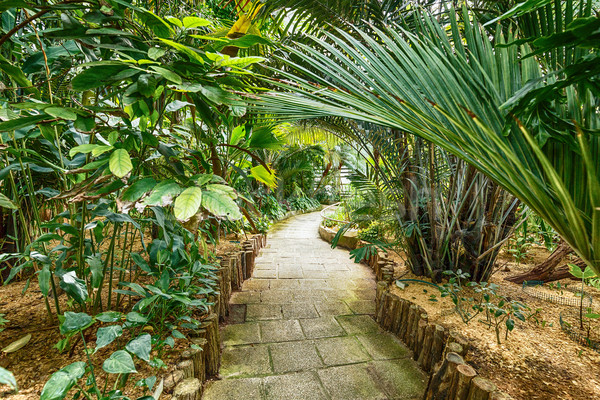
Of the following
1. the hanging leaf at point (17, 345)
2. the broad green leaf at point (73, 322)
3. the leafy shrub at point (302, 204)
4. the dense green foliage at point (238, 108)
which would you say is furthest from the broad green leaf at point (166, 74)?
the leafy shrub at point (302, 204)

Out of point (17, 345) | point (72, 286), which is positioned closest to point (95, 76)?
point (72, 286)

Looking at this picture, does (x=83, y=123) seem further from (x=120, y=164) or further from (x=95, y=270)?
(x=95, y=270)

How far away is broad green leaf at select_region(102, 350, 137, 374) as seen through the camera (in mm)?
646

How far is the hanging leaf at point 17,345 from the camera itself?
1011 millimetres

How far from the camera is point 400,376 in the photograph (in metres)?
1.41

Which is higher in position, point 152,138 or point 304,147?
point 304,147

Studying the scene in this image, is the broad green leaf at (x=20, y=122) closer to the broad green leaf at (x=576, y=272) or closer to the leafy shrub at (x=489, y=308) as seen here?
the leafy shrub at (x=489, y=308)

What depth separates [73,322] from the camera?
71 cm

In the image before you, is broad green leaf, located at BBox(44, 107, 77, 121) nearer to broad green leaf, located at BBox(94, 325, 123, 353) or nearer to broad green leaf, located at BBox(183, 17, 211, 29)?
broad green leaf, located at BBox(183, 17, 211, 29)

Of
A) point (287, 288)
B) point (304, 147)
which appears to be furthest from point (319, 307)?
point (304, 147)

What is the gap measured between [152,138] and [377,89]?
704 mm

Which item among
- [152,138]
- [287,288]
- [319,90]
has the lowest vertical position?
[287,288]

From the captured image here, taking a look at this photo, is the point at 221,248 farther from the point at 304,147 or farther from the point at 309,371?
the point at 304,147

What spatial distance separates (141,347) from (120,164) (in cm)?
50
